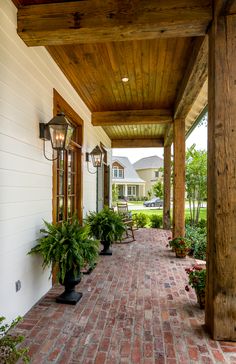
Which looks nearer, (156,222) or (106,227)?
(106,227)

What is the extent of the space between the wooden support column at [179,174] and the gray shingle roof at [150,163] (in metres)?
23.7

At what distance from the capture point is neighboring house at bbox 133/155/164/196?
28047 millimetres

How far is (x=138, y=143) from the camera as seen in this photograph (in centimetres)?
845

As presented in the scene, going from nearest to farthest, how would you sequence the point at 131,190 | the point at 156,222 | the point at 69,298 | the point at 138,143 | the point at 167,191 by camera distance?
1. the point at 69,298
2. the point at 167,191
3. the point at 156,222
4. the point at 138,143
5. the point at 131,190

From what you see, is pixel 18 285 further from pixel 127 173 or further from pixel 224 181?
pixel 127 173

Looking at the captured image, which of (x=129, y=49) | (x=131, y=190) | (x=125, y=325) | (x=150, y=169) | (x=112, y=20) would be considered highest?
(x=150, y=169)

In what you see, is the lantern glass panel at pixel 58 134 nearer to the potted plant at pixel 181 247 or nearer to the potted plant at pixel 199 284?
the potted plant at pixel 199 284

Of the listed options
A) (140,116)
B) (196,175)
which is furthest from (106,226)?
(196,175)

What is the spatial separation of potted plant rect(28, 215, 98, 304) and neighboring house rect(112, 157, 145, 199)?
2103cm

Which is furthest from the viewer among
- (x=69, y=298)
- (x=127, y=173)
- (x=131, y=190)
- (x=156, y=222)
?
(x=131, y=190)

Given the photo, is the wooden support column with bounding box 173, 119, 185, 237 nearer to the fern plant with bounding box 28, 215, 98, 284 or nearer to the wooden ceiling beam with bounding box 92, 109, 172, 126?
the wooden ceiling beam with bounding box 92, 109, 172, 126

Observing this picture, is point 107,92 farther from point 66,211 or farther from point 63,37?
point 66,211

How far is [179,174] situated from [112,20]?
3300mm

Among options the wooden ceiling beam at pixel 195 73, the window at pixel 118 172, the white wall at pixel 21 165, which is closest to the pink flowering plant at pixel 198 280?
the white wall at pixel 21 165
